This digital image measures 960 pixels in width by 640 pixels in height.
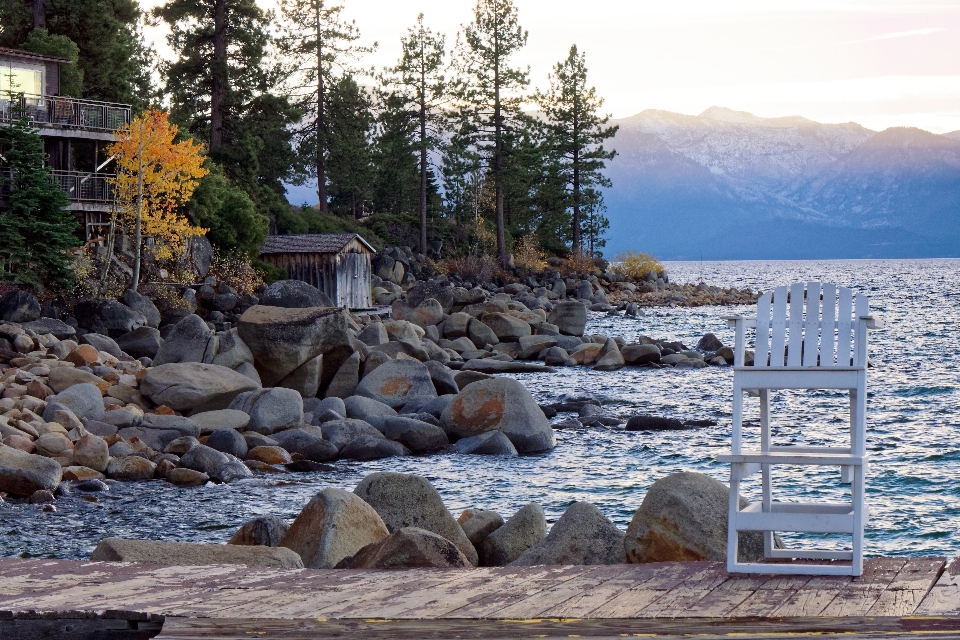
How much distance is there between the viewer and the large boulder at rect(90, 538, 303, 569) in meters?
7.39

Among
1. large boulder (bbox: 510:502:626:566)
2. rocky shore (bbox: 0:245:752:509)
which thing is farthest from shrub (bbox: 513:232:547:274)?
large boulder (bbox: 510:502:626:566)

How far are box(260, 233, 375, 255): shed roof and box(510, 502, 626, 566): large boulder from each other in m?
32.1

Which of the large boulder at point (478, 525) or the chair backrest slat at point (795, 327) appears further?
the large boulder at point (478, 525)

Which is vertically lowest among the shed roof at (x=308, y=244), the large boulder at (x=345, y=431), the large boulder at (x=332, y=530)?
the large boulder at (x=345, y=431)

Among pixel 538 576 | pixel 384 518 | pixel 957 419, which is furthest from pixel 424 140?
pixel 538 576

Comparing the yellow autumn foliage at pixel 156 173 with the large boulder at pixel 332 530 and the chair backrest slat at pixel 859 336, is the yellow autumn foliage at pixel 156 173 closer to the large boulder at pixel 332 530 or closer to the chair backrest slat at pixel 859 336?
the large boulder at pixel 332 530

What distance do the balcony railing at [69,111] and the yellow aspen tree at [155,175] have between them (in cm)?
247

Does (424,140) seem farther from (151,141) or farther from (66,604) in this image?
(66,604)

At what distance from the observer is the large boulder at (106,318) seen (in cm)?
2783

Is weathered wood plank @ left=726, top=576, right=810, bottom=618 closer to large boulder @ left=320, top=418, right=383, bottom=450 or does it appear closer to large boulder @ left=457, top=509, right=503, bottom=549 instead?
large boulder @ left=457, top=509, right=503, bottom=549

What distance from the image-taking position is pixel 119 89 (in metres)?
43.0

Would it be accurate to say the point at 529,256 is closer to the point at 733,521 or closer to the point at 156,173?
the point at 156,173

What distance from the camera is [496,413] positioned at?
18.2 meters

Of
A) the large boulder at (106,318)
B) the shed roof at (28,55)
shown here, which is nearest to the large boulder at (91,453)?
the large boulder at (106,318)
